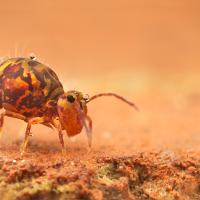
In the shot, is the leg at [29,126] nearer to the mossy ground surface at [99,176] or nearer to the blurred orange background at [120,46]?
the mossy ground surface at [99,176]

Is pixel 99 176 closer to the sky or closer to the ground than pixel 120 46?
closer to the ground

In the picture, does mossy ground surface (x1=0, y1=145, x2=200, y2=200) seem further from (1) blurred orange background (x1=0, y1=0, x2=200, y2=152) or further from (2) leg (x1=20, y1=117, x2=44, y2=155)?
(1) blurred orange background (x1=0, y1=0, x2=200, y2=152)

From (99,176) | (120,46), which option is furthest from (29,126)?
(120,46)

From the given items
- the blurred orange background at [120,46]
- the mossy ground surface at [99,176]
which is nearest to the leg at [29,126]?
the mossy ground surface at [99,176]

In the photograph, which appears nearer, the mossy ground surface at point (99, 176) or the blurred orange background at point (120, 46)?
the mossy ground surface at point (99, 176)

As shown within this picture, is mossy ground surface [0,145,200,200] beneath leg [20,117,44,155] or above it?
beneath

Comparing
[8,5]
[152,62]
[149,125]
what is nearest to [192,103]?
[149,125]

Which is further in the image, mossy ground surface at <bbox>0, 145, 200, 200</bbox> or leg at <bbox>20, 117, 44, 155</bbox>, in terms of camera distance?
leg at <bbox>20, 117, 44, 155</bbox>

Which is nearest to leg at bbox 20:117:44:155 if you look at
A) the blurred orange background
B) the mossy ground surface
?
the mossy ground surface

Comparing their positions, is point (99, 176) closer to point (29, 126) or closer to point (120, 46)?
point (29, 126)
